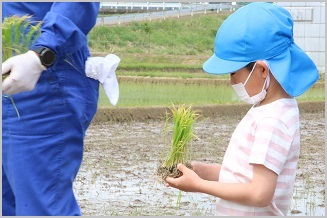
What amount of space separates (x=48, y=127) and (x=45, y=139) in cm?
5

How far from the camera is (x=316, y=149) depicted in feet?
28.9

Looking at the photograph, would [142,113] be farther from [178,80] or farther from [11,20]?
[11,20]

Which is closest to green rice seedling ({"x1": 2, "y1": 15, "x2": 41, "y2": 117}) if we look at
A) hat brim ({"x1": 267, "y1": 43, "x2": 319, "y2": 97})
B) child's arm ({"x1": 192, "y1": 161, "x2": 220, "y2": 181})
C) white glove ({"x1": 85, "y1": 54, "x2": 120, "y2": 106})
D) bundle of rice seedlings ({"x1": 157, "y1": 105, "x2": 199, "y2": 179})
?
white glove ({"x1": 85, "y1": 54, "x2": 120, "y2": 106})

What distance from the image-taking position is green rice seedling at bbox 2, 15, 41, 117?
3.16 metres

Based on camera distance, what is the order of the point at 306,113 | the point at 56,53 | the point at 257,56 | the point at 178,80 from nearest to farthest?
the point at 257,56 → the point at 56,53 → the point at 306,113 → the point at 178,80

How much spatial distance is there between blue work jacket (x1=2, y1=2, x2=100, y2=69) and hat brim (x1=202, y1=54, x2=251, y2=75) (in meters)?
0.51

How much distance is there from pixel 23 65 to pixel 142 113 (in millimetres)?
7906

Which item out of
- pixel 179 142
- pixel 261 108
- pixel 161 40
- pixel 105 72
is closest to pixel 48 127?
pixel 105 72

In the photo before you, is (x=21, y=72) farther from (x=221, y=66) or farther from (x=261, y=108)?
(x=261, y=108)

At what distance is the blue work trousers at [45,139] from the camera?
3258mm

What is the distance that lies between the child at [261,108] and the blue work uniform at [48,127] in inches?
21.7

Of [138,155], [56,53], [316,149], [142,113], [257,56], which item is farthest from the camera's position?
[142,113]

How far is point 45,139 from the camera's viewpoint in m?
3.27

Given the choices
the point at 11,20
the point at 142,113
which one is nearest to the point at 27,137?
the point at 11,20
